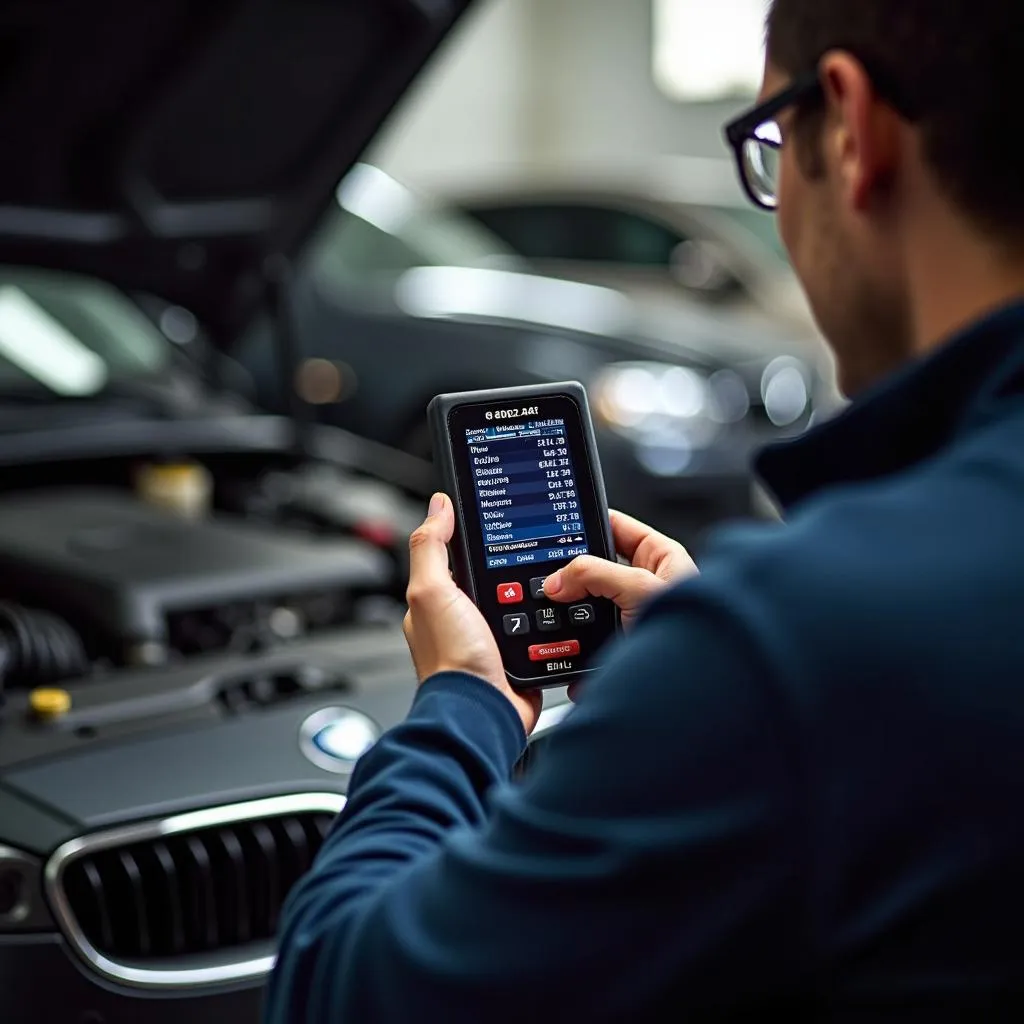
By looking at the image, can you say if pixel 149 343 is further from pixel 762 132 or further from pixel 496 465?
pixel 762 132

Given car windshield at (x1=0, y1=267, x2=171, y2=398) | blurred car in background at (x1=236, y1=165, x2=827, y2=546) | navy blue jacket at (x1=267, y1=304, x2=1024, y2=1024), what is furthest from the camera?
blurred car in background at (x1=236, y1=165, x2=827, y2=546)

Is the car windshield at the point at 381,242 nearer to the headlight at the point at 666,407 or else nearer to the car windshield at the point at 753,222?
the headlight at the point at 666,407

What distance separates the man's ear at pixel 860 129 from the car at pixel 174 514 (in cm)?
113

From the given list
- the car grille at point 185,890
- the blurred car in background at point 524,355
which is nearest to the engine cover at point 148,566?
the car grille at point 185,890

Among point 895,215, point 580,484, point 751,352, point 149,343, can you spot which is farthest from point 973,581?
point 751,352

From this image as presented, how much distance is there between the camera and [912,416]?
83 cm

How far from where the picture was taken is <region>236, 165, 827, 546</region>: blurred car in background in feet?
15.1

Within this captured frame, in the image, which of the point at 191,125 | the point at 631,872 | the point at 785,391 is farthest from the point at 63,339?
the point at 785,391

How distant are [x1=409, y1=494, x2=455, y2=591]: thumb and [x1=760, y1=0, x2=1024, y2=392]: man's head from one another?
336 mm

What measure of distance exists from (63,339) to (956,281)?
95.1 inches

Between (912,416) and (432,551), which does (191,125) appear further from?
(912,416)

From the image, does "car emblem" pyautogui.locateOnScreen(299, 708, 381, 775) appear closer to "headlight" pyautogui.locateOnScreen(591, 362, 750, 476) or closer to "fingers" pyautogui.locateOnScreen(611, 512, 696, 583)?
"fingers" pyautogui.locateOnScreen(611, 512, 696, 583)

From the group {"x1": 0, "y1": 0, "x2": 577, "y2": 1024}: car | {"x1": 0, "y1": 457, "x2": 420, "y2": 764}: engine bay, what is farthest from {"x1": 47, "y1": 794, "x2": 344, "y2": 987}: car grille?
{"x1": 0, "y1": 457, "x2": 420, "y2": 764}: engine bay

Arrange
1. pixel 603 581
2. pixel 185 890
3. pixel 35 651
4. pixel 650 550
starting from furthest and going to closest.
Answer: pixel 35 651 < pixel 185 890 < pixel 650 550 < pixel 603 581
